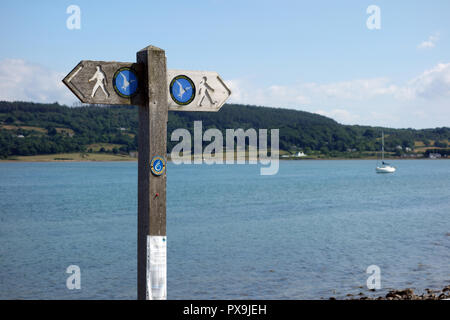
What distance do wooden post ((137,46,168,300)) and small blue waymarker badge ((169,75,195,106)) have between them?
124 mm

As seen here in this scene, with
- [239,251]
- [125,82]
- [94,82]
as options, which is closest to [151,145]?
[125,82]

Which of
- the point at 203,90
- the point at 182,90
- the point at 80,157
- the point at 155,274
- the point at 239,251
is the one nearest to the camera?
the point at 155,274

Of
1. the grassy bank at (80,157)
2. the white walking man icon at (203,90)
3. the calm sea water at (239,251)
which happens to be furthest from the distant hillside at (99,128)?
the white walking man icon at (203,90)

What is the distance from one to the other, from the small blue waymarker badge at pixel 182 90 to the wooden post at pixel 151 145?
4.9 inches

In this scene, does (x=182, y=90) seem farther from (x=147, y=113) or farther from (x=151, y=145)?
(x=151, y=145)

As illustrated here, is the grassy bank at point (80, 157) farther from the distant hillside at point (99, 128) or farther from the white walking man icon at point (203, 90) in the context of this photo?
the white walking man icon at point (203, 90)

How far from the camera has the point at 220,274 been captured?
18.6 metres

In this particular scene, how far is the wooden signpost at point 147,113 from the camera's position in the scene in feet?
14.1

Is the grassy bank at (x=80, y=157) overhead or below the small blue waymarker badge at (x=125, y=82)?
below

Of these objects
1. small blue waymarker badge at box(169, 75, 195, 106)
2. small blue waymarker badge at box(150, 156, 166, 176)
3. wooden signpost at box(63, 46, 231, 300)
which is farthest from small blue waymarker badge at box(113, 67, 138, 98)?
small blue waymarker badge at box(150, 156, 166, 176)

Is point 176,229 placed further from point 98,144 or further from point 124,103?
point 98,144

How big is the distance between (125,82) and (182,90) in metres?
0.53

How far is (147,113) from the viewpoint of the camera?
435 centimetres

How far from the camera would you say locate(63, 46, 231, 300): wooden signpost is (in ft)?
14.1
